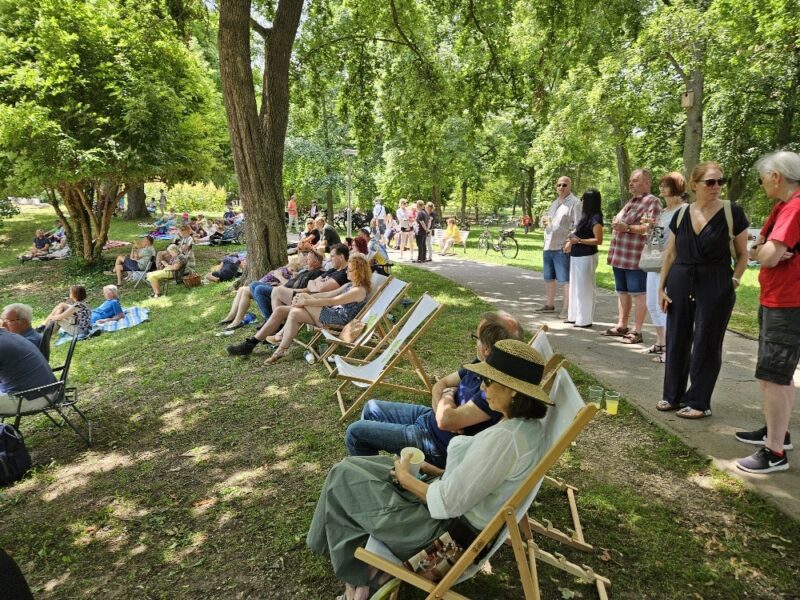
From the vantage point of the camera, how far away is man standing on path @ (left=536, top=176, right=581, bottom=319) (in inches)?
269

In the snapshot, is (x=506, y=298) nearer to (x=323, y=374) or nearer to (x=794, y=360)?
(x=323, y=374)

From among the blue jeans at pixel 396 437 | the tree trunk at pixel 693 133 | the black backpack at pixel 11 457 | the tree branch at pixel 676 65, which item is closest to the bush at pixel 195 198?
the tree branch at pixel 676 65

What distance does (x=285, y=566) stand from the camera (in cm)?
283

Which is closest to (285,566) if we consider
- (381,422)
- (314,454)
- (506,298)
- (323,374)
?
(381,422)

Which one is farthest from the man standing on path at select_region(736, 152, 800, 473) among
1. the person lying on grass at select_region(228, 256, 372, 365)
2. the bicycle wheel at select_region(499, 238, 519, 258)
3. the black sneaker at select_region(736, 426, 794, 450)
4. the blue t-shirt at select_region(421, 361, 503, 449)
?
the bicycle wheel at select_region(499, 238, 519, 258)

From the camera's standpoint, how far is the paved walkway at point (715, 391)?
131 inches

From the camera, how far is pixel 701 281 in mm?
3879

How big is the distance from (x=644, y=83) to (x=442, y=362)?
12229 millimetres

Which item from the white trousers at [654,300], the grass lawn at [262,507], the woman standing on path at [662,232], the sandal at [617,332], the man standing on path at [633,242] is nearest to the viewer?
the grass lawn at [262,507]

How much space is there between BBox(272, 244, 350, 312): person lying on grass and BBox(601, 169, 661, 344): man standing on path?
10.8 feet

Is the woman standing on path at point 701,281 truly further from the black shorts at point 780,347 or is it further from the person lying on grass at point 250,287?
the person lying on grass at point 250,287

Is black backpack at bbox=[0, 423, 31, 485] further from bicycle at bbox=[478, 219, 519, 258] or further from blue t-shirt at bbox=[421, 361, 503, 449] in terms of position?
bicycle at bbox=[478, 219, 519, 258]

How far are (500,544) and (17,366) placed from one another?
444cm

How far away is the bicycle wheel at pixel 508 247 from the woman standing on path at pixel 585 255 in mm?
11033
